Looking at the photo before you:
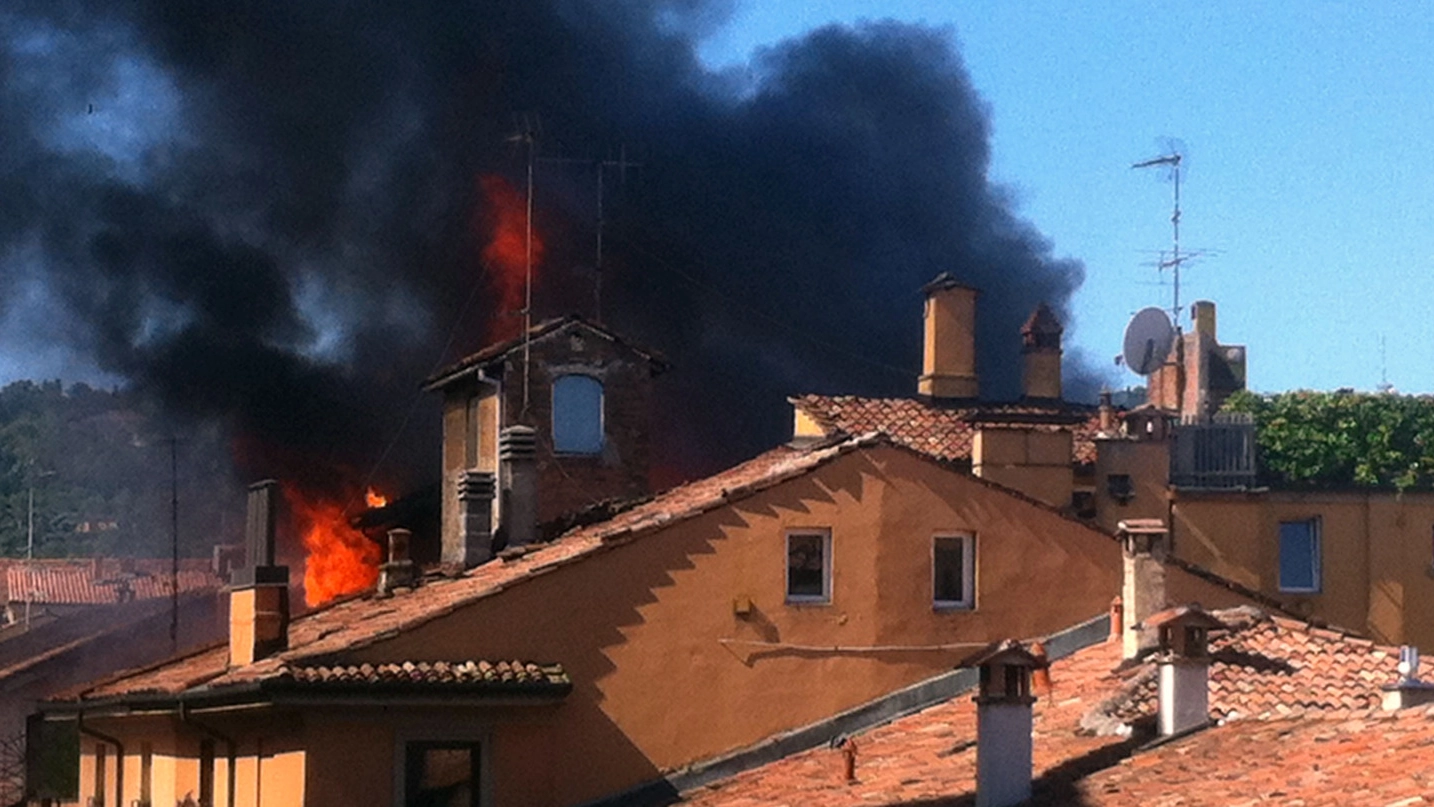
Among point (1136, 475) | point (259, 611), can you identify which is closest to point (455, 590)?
point (259, 611)

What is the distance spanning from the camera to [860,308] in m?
74.5

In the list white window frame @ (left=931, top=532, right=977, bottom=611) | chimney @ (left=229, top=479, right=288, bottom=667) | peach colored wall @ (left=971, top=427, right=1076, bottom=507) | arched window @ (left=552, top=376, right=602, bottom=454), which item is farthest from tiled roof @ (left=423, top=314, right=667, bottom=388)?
white window frame @ (left=931, top=532, right=977, bottom=611)

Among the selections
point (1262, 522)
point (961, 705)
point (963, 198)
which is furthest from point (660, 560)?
point (963, 198)

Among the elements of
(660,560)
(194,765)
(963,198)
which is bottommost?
(194,765)

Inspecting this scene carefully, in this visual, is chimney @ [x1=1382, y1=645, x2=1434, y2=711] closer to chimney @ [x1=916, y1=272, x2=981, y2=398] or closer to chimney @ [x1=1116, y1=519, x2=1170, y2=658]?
chimney @ [x1=1116, y1=519, x2=1170, y2=658]

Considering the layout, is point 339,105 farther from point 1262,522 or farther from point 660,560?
point 660,560

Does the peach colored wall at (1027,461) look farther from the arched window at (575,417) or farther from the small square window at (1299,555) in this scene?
the small square window at (1299,555)

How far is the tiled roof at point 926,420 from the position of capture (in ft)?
134

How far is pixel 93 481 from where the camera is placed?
8850 centimetres

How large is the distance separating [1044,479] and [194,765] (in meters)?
13.8

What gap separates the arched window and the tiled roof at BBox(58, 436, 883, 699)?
716 centimetres

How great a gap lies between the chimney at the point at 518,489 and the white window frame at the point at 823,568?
535 cm

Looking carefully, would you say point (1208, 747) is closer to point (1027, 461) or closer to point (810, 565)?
point (810, 565)

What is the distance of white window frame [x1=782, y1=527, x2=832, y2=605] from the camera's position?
2833cm
